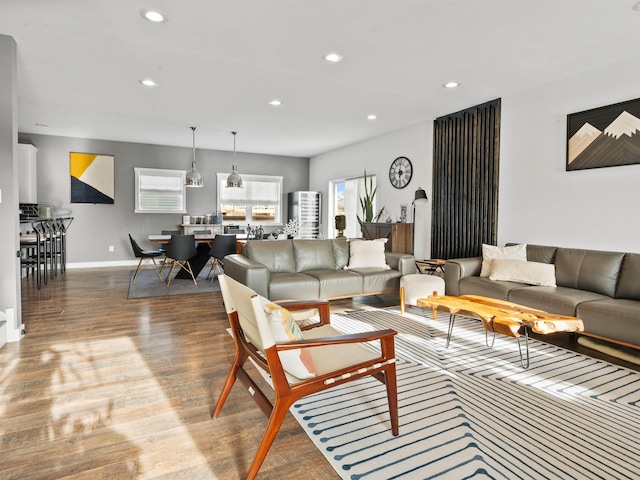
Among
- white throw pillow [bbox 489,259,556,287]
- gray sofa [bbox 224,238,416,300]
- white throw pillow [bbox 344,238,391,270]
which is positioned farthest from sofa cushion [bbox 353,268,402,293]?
white throw pillow [bbox 489,259,556,287]

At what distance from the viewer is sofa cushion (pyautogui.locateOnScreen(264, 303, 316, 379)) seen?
5.23 ft

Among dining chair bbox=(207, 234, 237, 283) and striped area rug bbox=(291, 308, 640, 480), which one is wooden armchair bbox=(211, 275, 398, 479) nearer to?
striped area rug bbox=(291, 308, 640, 480)

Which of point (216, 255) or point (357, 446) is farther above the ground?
point (216, 255)

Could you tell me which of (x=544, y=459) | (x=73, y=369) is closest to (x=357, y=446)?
(x=544, y=459)

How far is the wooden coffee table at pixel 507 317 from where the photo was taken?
257cm

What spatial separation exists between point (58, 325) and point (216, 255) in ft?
8.42

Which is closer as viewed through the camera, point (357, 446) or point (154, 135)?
point (357, 446)

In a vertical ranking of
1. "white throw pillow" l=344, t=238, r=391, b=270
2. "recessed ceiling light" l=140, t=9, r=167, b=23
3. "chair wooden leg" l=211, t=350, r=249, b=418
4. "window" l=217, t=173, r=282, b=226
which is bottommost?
"chair wooden leg" l=211, t=350, r=249, b=418

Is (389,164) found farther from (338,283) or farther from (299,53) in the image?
(299,53)

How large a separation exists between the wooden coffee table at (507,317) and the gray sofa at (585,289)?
1.21ft

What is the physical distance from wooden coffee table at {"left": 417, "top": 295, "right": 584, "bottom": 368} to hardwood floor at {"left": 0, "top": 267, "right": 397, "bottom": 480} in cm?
159

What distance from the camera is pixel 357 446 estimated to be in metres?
1.79

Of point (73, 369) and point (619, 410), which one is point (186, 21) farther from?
point (619, 410)

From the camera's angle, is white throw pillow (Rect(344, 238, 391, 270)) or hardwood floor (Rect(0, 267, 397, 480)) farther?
white throw pillow (Rect(344, 238, 391, 270))
